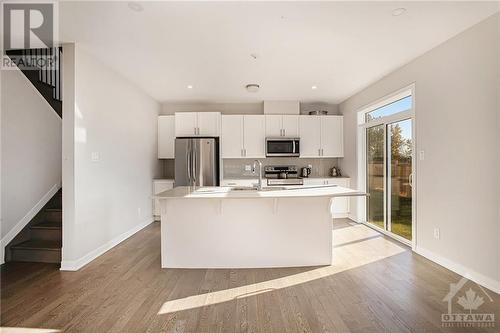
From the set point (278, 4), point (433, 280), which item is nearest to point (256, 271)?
point (433, 280)

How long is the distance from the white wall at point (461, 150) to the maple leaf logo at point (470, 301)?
259 mm

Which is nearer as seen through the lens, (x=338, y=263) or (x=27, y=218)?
(x=338, y=263)

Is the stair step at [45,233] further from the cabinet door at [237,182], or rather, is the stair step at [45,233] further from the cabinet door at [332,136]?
the cabinet door at [332,136]

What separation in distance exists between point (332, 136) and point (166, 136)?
3597 millimetres

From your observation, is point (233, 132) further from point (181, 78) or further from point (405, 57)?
point (405, 57)

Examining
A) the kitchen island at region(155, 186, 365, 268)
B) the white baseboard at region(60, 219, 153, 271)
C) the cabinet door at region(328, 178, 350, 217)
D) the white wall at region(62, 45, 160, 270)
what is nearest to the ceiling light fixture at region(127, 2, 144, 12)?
the white wall at region(62, 45, 160, 270)

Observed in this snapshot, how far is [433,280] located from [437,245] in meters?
0.64

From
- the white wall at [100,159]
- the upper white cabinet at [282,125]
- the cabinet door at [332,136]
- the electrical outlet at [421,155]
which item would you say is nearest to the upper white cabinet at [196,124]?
the white wall at [100,159]

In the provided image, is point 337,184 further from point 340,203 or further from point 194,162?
point 194,162

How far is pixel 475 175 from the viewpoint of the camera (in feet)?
8.61

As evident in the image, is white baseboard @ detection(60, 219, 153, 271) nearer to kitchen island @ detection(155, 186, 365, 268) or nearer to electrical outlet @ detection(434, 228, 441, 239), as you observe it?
kitchen island @ detection(155, 186, 365, 268)

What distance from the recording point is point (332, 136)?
5.75 meters
